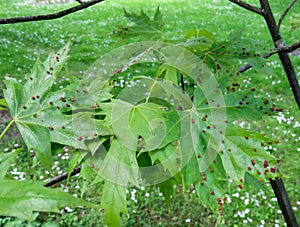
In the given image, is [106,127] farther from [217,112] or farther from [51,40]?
[51,40]

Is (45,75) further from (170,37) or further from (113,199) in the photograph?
(170,37)

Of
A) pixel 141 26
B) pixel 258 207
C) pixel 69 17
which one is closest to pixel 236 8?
pixel 69 17

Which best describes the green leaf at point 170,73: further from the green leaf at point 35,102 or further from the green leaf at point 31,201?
the green leaf at point 31,201

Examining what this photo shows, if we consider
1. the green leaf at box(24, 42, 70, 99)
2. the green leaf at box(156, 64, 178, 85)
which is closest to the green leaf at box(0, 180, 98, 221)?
the green leaf at box(24, 42, 70, 99)

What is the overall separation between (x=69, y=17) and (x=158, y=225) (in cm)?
694

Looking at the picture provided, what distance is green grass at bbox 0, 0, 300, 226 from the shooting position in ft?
8.67

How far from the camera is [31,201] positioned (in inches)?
18.2

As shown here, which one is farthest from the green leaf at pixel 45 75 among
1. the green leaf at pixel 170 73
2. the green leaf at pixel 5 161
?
the green leaf at pixel 170 73

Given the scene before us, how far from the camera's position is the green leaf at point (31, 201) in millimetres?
454

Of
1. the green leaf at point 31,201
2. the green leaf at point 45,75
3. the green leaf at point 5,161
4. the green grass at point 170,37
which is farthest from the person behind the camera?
the green grass at point 170,37

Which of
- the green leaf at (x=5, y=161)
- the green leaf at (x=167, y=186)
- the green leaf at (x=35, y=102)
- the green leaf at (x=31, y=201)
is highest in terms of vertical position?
the green leaf at (x=35, y=102)

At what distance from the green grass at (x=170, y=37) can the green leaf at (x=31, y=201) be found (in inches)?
12.9

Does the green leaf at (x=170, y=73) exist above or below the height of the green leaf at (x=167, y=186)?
above

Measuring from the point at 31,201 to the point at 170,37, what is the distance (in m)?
5.58
